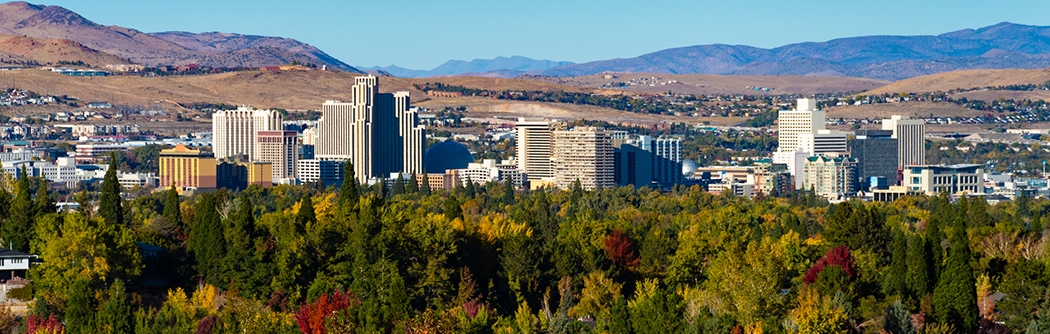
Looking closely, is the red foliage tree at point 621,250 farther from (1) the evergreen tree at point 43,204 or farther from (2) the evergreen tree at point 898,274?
(1) the evergreen tree at point 43,204

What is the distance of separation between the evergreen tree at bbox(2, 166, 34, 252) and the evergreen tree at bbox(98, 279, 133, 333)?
12.5m

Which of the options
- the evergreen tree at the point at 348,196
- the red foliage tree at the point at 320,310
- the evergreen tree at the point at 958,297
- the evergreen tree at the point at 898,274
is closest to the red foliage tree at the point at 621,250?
the evergreen tree at the point at 348,196

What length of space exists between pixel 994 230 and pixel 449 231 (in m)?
29.7

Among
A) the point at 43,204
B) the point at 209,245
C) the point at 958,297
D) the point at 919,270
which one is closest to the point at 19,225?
the point at 43,204

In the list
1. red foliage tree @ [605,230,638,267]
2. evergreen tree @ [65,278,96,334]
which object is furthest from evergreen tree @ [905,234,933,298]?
evergreen tree @ [65,278,96,334]

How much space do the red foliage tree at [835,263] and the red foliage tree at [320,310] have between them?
1737 centimetres

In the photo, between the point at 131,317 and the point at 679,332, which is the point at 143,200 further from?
the point at 679,332

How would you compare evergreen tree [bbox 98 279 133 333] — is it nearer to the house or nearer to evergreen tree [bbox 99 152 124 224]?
the house

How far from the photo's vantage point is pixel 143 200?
143m

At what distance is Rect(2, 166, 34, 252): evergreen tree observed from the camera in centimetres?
8150

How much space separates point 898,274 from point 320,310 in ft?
76.5

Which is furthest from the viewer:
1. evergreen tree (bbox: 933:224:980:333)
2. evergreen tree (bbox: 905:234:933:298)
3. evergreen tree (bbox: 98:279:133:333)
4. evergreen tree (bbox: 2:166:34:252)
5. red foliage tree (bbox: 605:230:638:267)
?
red foliage tree (bbox: 605:230:638:267)

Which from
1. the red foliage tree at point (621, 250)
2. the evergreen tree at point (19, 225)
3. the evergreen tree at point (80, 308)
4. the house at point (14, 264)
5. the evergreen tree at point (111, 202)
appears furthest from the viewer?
the evergreen tree at point (111, 202)

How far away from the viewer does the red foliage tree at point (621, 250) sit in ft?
291
